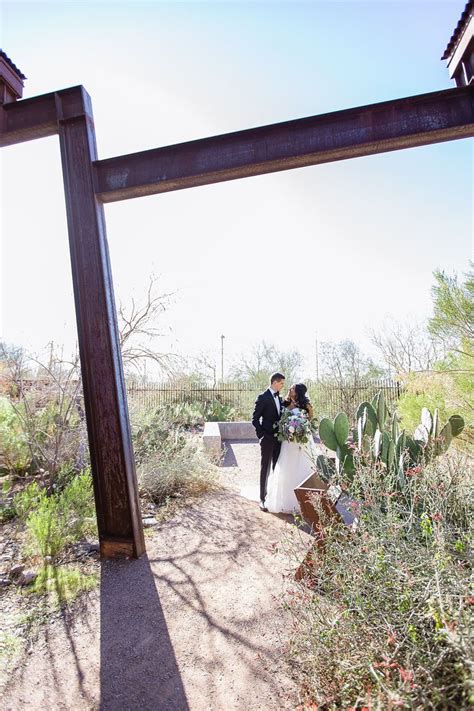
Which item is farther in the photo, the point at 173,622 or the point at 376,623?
the point at 173,622

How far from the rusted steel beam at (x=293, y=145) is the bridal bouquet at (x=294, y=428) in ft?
9.18

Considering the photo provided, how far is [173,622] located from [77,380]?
357 cm

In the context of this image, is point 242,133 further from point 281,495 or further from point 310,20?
point 281,495

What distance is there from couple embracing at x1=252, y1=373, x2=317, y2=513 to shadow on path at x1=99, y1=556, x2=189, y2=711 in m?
1.95

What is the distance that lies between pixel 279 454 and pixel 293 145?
3437 millimetres

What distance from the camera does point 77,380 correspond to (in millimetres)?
5465

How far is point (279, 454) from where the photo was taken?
5.06m

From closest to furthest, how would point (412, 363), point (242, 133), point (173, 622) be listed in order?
point (173, 622) < point (242, 133) < point (412, 363)

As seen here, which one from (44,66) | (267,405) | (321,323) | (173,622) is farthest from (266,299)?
(173,622)

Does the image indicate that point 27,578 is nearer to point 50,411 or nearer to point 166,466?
point 166,466

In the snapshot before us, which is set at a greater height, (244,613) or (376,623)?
(376,623)

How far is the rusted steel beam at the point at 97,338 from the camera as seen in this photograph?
3.49 metres

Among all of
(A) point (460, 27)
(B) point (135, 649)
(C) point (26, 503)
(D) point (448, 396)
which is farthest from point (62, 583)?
(D) point (448, 396)

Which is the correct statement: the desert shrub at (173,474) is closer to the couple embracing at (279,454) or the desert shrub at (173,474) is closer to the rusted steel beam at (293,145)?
the couple embracing at (279,454)
